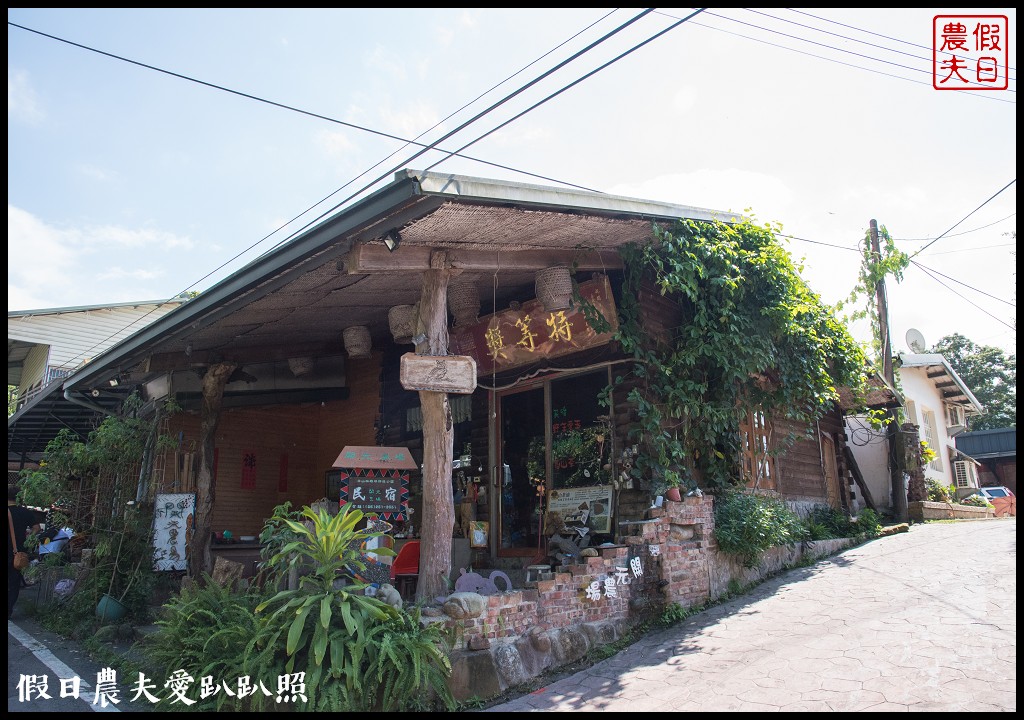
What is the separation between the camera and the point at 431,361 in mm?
6703

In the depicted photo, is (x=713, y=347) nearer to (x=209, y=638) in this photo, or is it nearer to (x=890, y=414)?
(x=209, y=638)

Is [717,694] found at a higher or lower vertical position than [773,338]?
lower

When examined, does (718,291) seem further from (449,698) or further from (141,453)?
(141,453)

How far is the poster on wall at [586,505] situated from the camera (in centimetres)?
915

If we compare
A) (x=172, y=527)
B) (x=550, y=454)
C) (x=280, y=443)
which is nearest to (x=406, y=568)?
(x=550, y=454)

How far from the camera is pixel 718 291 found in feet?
30.3

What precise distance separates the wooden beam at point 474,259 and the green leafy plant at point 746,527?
3.41 meters

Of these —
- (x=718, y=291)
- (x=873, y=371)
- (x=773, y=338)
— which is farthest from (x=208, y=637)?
(x=873, y=371)

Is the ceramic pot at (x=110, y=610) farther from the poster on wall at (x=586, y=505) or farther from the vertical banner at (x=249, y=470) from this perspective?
the poster on wall at (x=586, y=505)

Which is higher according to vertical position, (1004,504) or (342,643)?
(342,643)

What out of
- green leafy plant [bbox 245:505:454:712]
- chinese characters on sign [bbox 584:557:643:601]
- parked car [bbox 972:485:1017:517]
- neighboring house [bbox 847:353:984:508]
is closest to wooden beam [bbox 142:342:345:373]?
green leafy plant [bbox 245:505:454:712]

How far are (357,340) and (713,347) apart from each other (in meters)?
4.84

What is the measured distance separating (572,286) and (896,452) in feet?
33.1

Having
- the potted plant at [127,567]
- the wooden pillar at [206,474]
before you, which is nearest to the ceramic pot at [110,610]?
the potted plant at [127,567]
